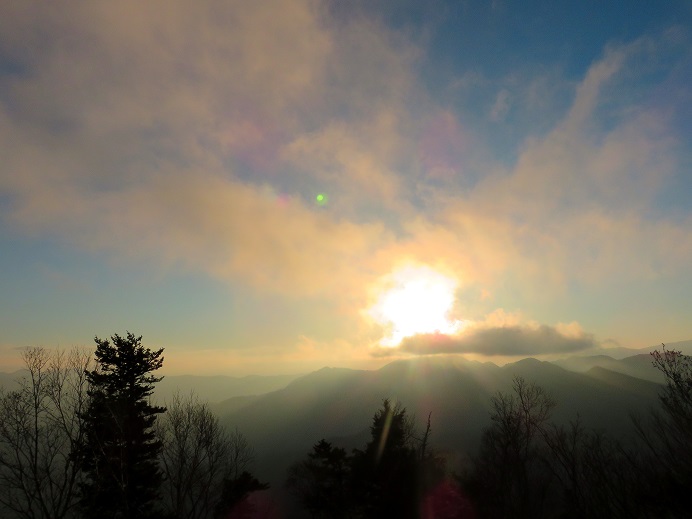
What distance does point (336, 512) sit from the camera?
1700 inches

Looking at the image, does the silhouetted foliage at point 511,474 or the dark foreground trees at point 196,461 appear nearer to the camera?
the dark foreground trees at point 196,461

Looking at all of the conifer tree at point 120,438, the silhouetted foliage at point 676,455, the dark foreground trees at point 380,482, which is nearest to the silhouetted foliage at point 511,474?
the dark foreground trees at point 380,482

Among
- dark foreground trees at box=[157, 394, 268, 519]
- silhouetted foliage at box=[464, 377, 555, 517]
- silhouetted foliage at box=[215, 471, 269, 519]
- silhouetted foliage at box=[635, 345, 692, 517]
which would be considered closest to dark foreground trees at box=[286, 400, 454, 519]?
silhouetted foliage at box=[464, 377, 555, 517]

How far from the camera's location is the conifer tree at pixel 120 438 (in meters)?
24.7

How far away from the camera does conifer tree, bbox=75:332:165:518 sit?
24.7 metres

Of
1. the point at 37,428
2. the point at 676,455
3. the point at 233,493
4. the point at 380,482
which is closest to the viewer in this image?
the point at 37,428

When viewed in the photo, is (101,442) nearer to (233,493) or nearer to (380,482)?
(233,493)

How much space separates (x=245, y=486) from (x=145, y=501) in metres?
9.06

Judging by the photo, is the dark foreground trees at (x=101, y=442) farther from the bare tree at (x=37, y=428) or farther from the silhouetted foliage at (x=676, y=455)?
the silhouetted foliage at (x=676, y=455)

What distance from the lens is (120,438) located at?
970 inches

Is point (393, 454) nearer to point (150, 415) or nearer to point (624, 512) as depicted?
point (624, 512)

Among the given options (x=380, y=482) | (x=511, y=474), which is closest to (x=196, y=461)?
(x=380, y=482)

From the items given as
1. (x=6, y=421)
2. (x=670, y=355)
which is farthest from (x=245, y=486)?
(x=670, y=355)

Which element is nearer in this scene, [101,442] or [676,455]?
[101,442]
